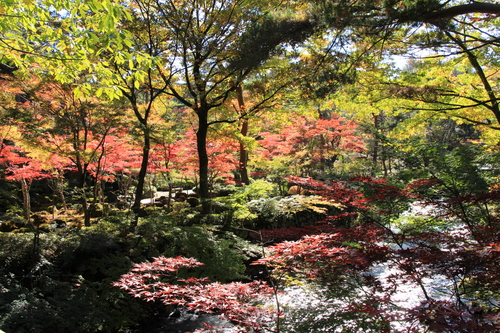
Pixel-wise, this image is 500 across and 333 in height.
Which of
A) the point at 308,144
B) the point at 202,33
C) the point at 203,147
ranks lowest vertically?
the point at 203,147

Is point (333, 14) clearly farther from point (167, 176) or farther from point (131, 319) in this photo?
point (167, 176)

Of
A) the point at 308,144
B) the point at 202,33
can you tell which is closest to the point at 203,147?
the point at 202,33

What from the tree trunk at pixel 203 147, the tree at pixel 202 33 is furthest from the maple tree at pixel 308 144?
the tree at pixel 202 33

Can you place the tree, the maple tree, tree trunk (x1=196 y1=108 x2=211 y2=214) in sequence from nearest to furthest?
the tree → tree trunk (x1=196 y1=108 x2=211 y2=214) → the maple tree

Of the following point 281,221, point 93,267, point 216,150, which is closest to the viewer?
point 93,267

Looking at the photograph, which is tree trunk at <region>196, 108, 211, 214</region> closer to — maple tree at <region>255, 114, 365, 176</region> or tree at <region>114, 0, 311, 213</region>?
tree at <region>114, 0, 311, 213</region>

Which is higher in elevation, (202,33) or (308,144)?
(202,33)

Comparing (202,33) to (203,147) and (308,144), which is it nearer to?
(203,147)

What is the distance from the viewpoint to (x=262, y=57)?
5.20 metres

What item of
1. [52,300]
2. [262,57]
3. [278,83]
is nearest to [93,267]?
[52,300]

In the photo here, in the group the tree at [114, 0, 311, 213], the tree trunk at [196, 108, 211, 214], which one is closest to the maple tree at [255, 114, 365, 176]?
the tree trunk at [196, 108, 211, 214]

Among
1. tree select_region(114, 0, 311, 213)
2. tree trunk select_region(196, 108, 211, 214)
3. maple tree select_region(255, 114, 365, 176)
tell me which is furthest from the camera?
maple tree select_region(255, 114, 365, 176)

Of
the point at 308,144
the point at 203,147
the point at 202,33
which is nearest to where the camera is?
the point at 202,33

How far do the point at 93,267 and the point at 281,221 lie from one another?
5.69 m
